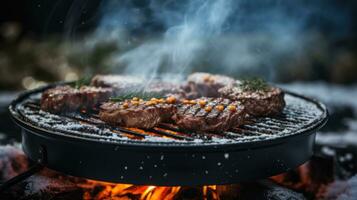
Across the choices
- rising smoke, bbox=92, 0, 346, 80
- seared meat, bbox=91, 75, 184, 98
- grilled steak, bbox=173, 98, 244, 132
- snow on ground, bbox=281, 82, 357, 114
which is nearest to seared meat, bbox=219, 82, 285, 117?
grilled steak, bbox=173, 98, 244, 132

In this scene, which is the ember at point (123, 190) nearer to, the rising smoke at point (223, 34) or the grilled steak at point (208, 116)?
the grilled steak at point (208, 116)

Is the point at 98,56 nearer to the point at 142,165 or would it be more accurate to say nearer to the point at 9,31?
the point at 9,31

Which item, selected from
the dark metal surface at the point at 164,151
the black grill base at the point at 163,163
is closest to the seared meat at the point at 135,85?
the dark metal surface at the point at 164,151

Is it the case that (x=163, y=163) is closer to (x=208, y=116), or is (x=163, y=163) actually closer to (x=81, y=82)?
(x=208, y=116)

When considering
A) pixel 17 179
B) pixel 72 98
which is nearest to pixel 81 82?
pixel 72 98

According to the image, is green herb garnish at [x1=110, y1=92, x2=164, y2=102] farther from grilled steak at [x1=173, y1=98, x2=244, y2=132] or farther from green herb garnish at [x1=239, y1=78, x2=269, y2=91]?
green herb garnish at [x1=239, y1=78, x2=269, y2=91]
